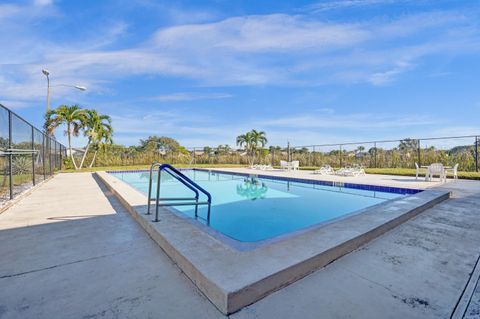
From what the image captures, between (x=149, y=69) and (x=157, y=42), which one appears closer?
(x=157, y=42)

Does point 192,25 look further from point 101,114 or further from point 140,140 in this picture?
point 140,140

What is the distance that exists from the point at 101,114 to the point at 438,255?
786 inches

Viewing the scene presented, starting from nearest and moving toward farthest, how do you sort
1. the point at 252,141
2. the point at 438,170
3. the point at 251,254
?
the point at 251,254 < the point at 438,170 < the point at 252,141

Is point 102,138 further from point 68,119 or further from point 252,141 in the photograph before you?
point 252,141

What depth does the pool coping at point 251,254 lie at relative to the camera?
160 centimetres

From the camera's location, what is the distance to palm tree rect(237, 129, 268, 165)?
21.2m

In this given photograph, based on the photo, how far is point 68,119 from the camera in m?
15.6

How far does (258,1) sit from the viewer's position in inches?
349

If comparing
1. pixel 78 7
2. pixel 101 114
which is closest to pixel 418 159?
pixel 78 7

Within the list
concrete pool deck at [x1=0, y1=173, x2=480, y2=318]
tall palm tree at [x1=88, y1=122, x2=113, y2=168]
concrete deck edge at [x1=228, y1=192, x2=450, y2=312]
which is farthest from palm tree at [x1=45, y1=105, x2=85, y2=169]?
concrete deck edge at [x1=228, y1=192, x2=450, y2=312]

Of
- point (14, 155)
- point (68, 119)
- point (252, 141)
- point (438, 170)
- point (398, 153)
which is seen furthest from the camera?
point (252, 141)

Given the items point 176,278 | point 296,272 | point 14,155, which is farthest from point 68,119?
point 296,272

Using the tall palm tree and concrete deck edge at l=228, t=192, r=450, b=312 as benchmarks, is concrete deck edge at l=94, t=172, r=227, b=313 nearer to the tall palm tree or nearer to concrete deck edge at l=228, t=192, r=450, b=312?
concrete deck edge at l=228, t=192, r=450, b=312

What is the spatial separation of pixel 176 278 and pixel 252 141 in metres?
19.6
